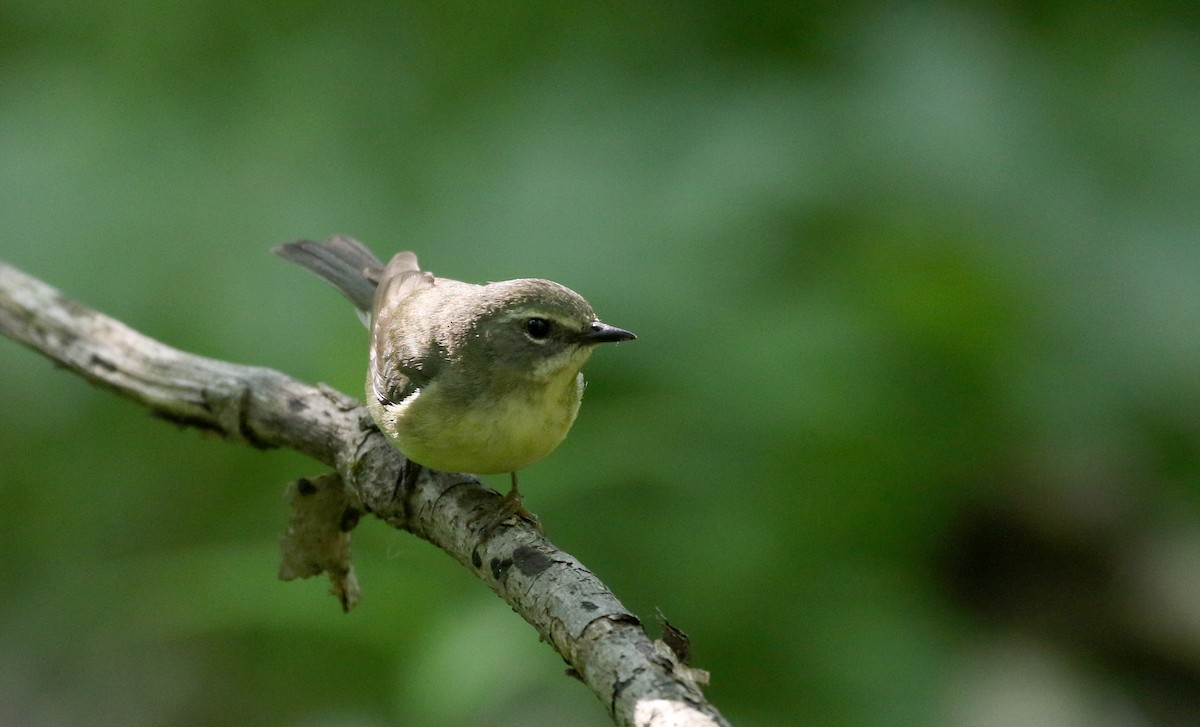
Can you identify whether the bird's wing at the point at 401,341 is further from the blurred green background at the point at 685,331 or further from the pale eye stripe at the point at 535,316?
the blurred green background at the point at 685,331

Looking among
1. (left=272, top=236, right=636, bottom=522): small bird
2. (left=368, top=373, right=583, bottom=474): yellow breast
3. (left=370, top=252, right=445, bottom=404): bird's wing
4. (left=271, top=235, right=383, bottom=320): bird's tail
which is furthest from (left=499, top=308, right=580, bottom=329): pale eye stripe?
(left=271, top=235, right=383, bottom=320): bird's tail

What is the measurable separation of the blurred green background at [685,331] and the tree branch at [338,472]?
92 centimetres

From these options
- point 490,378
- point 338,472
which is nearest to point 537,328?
point 490,378

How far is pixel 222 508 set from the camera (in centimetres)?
602

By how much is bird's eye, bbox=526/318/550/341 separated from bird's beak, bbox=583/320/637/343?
13cm

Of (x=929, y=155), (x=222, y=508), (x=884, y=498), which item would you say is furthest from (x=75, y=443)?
(x=929, y=155)

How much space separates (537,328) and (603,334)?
0.79ft

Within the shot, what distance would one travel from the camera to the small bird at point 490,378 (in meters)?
3.47

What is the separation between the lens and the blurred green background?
4.71 m

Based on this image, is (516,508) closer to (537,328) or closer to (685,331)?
(537,328)

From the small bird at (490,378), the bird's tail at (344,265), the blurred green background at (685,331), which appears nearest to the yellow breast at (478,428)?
the small bird at (490,378)

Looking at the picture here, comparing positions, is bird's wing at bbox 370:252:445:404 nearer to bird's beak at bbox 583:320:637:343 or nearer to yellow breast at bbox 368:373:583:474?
yellow breast at bbox 368:373:583:474

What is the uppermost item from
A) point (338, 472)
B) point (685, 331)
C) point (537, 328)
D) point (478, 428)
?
point (685, 331)

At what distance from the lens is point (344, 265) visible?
4.94 metres
